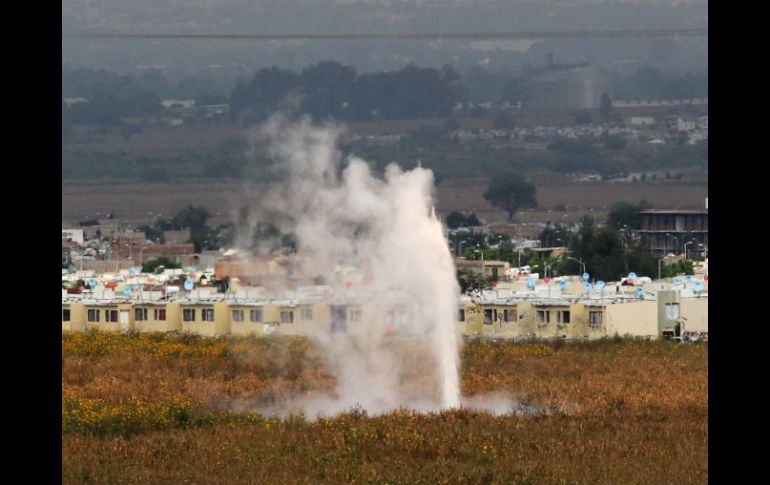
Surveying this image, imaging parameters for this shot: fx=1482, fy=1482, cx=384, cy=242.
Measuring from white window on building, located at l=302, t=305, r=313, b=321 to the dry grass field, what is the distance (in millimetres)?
21606

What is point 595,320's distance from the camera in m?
86.8

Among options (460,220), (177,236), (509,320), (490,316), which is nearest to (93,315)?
(490,316)

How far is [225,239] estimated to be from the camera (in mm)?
142750

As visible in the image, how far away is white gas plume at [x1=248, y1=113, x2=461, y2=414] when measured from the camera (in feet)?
168

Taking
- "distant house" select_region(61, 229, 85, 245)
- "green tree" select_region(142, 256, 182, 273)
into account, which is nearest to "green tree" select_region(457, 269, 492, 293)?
"green tree" select_region(142, 256, 182, 273)

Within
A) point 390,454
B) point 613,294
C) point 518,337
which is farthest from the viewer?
point 613,294

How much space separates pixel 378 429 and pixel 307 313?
47876 mm

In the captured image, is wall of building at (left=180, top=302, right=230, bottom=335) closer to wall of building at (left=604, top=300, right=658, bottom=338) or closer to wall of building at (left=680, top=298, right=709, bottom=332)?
wall of building at (left=604, top=300, right=658, bottom=338)

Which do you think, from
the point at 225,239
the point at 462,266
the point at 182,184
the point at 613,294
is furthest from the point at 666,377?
the point at 182,184

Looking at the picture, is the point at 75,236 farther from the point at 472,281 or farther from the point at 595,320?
the point at 595,320
